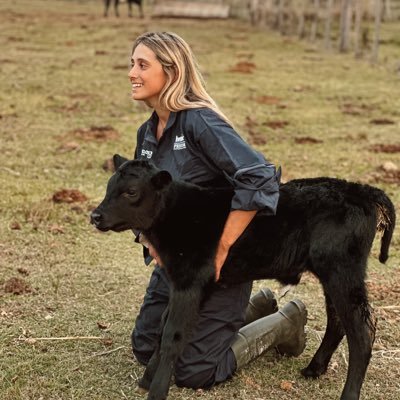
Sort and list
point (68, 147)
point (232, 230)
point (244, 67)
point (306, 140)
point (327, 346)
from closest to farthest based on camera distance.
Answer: point (232, 230) → point (327, 346) → point (68, 147) → point (306, 140) → point (244, 67)

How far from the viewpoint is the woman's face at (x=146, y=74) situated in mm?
4184

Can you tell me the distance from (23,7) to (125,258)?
25531 millimetres

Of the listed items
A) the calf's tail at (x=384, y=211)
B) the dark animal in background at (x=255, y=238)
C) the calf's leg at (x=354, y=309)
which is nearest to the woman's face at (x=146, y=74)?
the dark animal in background at (x=255, y=238)

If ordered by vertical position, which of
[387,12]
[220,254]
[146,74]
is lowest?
[387,12]

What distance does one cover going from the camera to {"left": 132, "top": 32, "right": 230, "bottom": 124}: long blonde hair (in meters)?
4.15

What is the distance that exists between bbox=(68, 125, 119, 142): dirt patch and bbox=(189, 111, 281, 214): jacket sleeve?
654cm

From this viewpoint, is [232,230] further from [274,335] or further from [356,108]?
[356,108]

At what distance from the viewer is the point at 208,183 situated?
4238 millimetres

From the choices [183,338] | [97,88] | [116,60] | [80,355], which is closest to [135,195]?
[183,338]

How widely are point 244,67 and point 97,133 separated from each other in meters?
7.44

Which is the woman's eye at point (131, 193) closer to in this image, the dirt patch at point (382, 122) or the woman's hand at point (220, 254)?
the woman's hand at point (220, 254)

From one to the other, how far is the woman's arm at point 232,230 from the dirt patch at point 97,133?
6.82m

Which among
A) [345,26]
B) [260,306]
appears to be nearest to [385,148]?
[260,306]

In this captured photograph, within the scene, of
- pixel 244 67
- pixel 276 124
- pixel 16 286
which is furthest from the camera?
pixel 244 67
